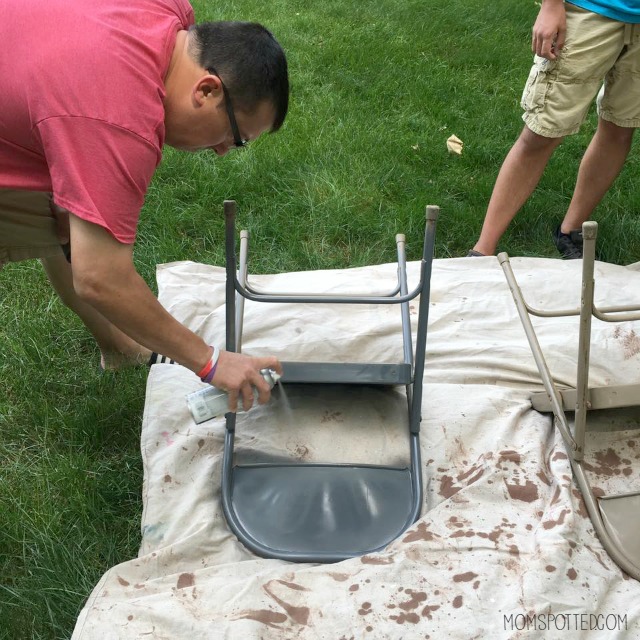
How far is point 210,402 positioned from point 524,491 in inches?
34.5

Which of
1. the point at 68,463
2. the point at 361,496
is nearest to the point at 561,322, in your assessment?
the point at 361,496

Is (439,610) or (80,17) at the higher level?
(80,17)

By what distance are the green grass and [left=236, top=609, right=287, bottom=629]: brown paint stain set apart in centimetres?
48

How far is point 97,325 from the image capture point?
7.89 feet

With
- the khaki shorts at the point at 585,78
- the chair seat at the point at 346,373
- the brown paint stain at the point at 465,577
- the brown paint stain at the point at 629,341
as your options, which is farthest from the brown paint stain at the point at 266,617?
the khaki shorts at the point at 585,78

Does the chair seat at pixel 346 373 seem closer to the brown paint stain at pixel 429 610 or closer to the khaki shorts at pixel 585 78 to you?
the brown paint stain at pixel 429 610

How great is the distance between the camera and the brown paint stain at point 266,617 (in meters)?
1.59

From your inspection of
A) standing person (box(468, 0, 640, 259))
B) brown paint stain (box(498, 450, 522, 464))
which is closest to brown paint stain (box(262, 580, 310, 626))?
brown paint stain (box(498, 450, 522, 464))

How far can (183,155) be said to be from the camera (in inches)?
142

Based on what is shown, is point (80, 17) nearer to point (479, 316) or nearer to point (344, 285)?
point (344, 285)

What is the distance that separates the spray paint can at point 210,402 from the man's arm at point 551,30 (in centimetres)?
167

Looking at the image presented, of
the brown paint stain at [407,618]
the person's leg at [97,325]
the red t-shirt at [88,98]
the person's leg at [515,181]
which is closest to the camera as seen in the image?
the red t-shirt at [88,98]

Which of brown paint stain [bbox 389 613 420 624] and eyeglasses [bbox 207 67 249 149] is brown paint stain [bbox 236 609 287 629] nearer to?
brown paint stain [bbox 389 613 420 624]

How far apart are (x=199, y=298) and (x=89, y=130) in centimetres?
141
